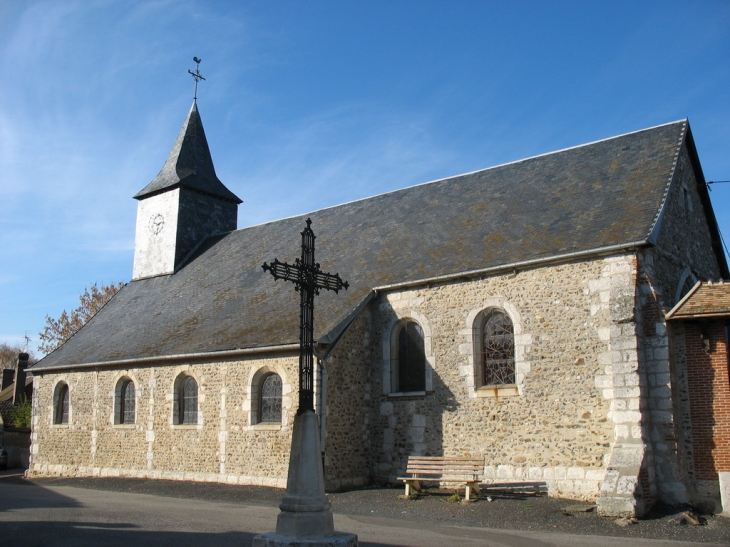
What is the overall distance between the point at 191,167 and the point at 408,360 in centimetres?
1311

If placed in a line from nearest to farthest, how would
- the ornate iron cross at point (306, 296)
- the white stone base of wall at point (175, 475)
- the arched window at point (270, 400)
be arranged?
the ornate iron cross at point (306, 296)
the white stone base of wall at point (175, 475)
the arched window at point (270, 400)

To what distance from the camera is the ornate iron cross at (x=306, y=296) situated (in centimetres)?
723

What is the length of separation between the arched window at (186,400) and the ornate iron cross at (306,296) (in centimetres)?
909

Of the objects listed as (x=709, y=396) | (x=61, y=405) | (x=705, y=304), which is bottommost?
(x=61, y=405)

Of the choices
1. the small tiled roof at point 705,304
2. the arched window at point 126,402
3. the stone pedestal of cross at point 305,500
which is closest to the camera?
the stone pedestal of cross at point 305,500

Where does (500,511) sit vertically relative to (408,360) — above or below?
below

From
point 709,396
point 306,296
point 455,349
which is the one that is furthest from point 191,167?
point 709,396

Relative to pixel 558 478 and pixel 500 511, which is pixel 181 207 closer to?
pixel 558 478

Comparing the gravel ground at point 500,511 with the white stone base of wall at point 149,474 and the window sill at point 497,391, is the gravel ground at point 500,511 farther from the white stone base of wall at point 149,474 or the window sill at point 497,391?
the window sill at point 497,391

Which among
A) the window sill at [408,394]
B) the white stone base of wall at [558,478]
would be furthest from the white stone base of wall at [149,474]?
the white stone base of wall at [558,478]

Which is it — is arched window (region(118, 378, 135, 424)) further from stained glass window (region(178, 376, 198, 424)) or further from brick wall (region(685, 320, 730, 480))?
brick wall (region(685, 320, 730, 480))

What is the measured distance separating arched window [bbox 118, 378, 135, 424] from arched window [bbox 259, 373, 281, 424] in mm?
4714

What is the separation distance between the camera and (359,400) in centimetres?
1423

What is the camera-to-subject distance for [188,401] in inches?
645
